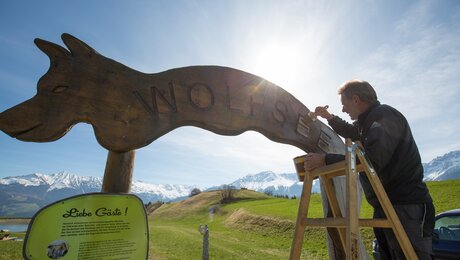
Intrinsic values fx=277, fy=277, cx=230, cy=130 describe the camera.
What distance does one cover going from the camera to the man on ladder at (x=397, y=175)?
9.65 feet

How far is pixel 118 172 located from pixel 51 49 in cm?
158

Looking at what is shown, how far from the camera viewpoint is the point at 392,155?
3.17 m

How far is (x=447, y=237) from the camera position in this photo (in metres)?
8.42

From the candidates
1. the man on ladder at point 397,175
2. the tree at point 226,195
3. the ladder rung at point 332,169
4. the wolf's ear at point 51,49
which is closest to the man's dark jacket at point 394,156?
the man on ladder at point 397,175

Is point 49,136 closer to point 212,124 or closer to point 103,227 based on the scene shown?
point 103,227

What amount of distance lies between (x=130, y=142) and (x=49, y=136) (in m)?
0.81

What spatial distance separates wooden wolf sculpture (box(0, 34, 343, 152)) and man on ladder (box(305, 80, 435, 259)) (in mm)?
1536

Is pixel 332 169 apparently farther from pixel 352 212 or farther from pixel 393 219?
pixel 393 219

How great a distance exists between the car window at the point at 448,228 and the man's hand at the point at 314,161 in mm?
8030

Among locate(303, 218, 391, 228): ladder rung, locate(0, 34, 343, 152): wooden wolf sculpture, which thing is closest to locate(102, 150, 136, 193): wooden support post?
locate(0, 34, 343, 152): wooden wolf sculpture

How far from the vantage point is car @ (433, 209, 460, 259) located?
26.4 ft

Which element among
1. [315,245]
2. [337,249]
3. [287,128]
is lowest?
[315,245]

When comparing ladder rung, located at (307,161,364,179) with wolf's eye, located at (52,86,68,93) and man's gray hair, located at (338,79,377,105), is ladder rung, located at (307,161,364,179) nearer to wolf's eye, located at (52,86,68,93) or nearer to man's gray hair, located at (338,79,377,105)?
man's gray hair, located at (338,79,377,105)

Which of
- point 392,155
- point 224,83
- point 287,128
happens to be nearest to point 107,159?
point 224,83
